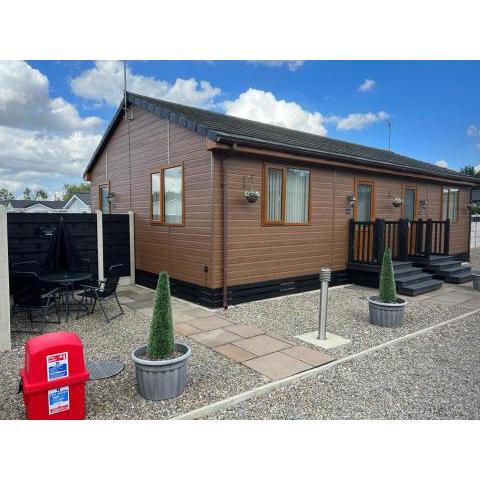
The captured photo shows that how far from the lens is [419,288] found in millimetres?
7641

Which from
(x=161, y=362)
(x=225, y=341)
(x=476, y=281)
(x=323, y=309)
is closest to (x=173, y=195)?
(x=225, y=341)

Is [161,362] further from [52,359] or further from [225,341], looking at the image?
[225,341]

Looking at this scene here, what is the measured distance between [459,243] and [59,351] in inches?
527

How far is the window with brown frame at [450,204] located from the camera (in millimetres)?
11758

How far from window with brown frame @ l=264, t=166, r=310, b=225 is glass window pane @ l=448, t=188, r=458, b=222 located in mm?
7072

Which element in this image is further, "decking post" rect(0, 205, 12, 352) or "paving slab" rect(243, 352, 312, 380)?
"decking post" rect(0, 205, 12, 352)

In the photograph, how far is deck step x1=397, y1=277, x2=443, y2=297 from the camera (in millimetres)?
7504

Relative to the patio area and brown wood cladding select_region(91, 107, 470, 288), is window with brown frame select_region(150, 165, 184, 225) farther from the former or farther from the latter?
the patio area

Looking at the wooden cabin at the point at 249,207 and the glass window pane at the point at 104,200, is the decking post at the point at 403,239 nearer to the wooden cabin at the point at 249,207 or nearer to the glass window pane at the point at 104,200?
the wooden cabin at the point at 249,207

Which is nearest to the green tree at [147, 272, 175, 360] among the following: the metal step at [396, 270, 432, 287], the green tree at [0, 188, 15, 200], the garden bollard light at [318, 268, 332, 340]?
the garden bollard light at [318, 268, 332, 340]

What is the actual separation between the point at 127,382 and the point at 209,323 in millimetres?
2165

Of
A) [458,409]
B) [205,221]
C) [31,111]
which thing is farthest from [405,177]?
[31,111]

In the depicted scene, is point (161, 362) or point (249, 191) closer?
point (161, 362)
